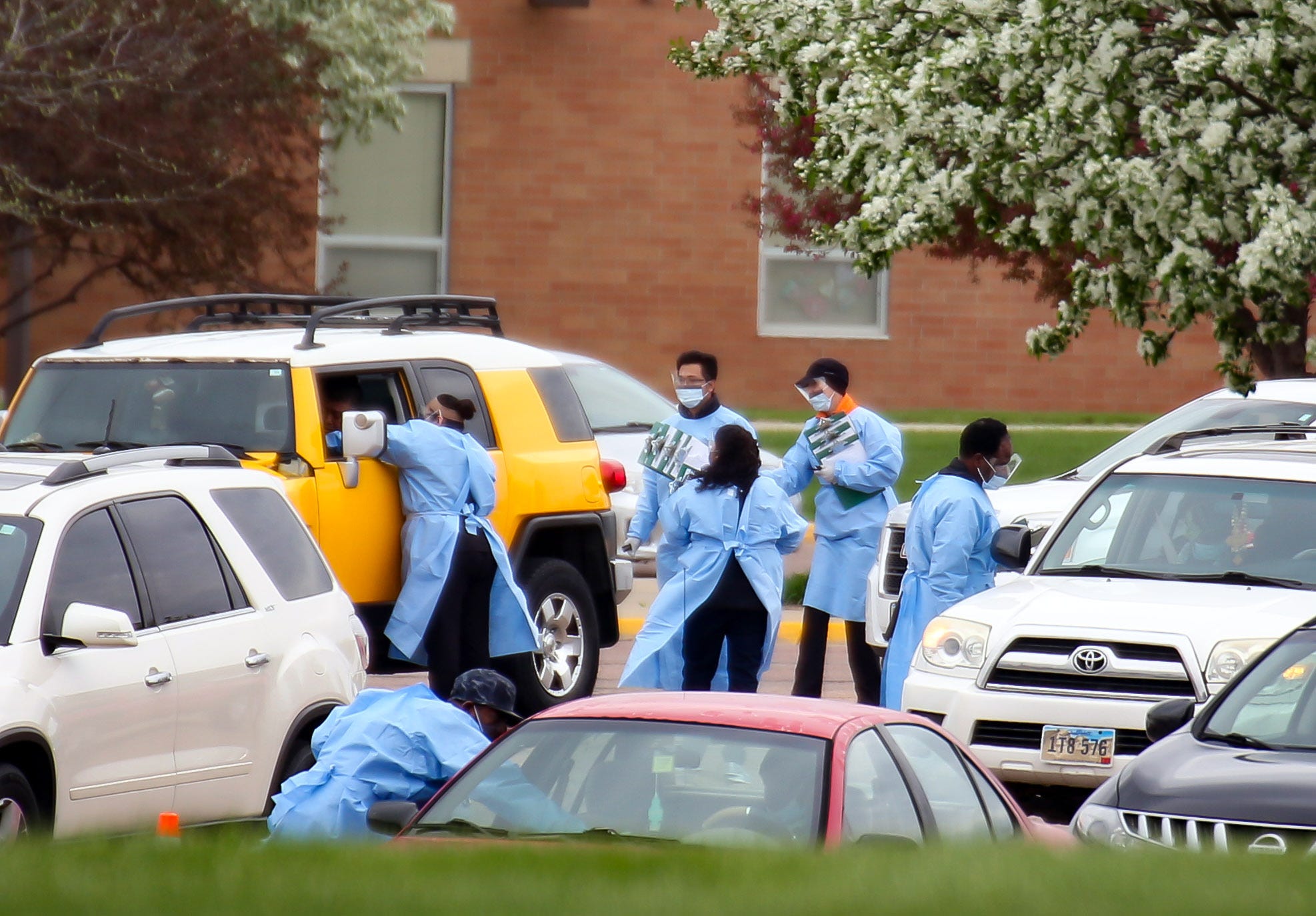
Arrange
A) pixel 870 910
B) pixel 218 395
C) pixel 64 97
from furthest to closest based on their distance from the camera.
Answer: pixel 64 97, pixel 218 395, pixel 870 910

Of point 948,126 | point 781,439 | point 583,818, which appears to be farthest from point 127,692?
point 781,439

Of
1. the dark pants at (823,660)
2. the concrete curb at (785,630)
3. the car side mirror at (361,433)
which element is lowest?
the concrete curb at (785,630)

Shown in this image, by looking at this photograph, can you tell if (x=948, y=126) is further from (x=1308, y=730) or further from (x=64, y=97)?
(x=64, y=97)

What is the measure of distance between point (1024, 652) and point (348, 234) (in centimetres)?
1870

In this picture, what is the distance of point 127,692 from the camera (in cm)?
686

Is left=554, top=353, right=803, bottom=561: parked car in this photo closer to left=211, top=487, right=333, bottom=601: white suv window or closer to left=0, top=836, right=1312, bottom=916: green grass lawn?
left=211, top=487, right=333, bottom=601: white suv window

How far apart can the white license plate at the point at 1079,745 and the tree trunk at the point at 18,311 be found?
1368cm

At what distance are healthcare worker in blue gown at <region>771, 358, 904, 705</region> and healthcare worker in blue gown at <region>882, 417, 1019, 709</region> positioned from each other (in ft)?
3.37

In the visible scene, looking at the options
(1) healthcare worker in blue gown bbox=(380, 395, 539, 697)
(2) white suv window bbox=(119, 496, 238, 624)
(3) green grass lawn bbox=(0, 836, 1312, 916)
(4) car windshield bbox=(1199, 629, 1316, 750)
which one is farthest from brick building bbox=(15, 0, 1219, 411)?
(3) green grass lawn bbox=(0, 836, 1312, 916)

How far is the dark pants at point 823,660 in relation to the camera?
10.9 meters

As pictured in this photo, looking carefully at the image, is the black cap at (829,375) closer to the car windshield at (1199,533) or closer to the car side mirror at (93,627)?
the car windshield at (1199,533)

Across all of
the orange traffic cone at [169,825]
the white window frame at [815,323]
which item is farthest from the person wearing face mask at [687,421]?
the white window frame at [815,323]

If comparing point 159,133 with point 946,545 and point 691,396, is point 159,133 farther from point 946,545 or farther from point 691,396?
point 946,545

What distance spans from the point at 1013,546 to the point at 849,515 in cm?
179
